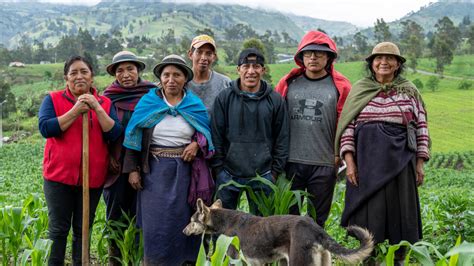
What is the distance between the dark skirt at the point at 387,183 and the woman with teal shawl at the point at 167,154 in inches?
52.2

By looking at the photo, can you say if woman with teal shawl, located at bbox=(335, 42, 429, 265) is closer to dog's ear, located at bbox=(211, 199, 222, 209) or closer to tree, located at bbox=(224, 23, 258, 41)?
dog's ear, located at bbox=(211, 199, 222, 209)

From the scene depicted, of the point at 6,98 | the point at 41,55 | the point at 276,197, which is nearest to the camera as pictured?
the point at 276,197

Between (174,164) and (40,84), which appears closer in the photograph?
(174,164)

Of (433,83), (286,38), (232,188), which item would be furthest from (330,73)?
(286,38)

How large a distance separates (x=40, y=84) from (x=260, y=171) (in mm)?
55335

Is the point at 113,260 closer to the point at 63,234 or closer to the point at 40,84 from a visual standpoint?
the point at 63,234

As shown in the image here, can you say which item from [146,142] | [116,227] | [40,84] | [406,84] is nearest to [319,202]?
[406,84]

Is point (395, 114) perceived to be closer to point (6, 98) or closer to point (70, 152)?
point (70, 152)

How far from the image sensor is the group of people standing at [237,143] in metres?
4.09

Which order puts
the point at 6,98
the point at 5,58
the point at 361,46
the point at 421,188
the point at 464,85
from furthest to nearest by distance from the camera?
the point at 361,46 < the point at 5,58 < the point at 464,85 < the point at 6,98 < the point at 421,188

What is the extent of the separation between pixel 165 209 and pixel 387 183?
1.90m

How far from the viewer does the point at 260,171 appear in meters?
4.32

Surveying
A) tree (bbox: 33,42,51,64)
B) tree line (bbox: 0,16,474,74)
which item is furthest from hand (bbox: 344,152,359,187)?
tree (bbox: 33,42,51,64)

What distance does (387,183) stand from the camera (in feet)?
13.3
